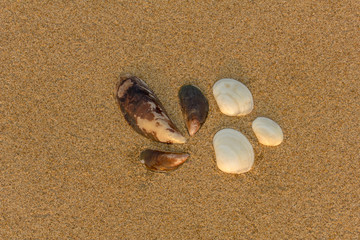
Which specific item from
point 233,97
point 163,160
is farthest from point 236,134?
point 163,160

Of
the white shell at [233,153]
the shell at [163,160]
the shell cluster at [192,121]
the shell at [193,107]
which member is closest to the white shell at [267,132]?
the shell cluster at [192,121]

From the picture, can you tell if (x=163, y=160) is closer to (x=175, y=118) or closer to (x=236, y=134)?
(x=175, y=118)

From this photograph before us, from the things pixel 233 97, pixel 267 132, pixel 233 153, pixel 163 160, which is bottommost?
pixel 163 160

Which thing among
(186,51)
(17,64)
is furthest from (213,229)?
(17,64)

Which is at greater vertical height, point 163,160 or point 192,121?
point 192,121

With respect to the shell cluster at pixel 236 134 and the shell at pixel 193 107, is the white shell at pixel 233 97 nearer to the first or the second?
the shell cluster at pixel 236 134

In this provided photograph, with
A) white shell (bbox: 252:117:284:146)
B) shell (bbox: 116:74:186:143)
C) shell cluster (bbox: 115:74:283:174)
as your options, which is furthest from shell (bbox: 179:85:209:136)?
white shell (bbox: 252:117:284:146)

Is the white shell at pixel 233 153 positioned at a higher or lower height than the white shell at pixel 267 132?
lower
